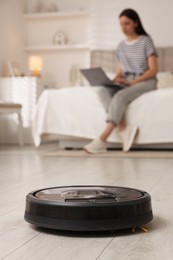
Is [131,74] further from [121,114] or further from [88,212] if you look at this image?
[88,212]

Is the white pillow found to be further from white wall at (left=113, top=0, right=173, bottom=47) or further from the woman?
the woman

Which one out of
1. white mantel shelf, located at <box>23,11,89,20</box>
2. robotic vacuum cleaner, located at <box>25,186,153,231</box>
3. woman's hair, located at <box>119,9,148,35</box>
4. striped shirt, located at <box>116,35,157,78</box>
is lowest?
robotic vacuum cleaner, located at <box>25,186,153,231</box>

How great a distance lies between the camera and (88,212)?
1.04 metres

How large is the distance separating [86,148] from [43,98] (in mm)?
835

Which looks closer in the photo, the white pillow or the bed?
the bed

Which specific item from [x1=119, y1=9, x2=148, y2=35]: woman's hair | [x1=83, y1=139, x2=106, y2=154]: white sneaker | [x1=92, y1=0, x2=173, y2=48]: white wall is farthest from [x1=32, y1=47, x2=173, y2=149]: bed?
[x1=92, y1=0, x2=173, y2=48]: white wall

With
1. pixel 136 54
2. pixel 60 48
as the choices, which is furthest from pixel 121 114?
pixel 60 48

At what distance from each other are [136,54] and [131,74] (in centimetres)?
17

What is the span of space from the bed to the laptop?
100 mm

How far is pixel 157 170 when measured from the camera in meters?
2.50

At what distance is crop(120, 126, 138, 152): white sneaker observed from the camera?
3746mm

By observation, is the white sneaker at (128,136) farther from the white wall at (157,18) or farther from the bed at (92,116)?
the white wall at (157,18)

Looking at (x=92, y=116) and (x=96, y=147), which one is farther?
(x=92, y=116)

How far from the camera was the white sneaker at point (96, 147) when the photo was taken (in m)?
3.61
